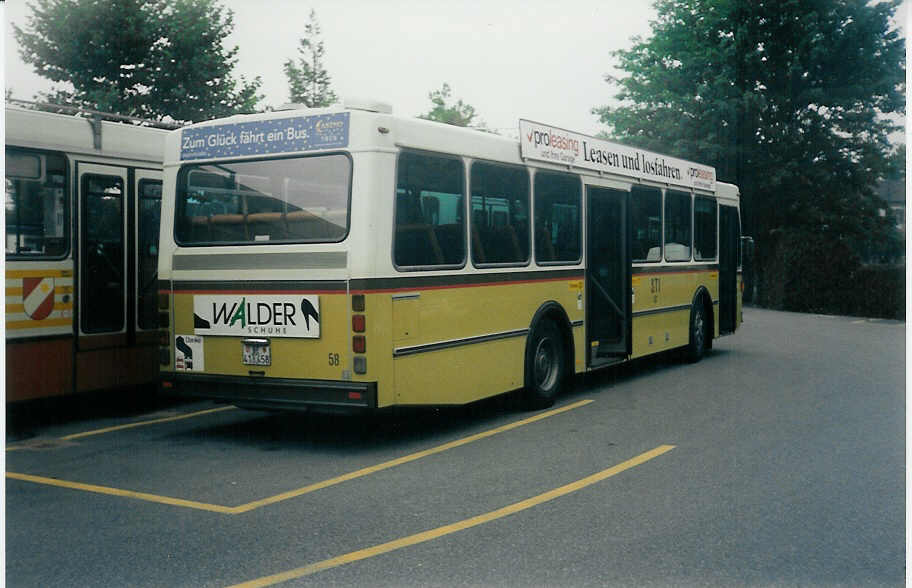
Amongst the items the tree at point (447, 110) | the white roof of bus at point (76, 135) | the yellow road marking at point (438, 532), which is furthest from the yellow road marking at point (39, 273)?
the tree at point (447, 110)

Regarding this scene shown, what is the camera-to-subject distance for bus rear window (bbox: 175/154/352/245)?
766cm

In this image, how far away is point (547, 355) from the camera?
400 inches

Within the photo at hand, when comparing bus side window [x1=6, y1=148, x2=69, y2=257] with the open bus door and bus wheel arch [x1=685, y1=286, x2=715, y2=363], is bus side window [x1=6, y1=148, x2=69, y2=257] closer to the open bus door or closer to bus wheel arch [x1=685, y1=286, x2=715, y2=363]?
the open bus door

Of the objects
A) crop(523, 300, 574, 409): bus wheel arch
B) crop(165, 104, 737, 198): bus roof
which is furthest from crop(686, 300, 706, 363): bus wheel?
crop(165, 104, 737, 198): bus roof

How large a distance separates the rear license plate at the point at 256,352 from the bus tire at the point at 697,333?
25.3 feet

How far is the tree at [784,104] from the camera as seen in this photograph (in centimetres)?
2672

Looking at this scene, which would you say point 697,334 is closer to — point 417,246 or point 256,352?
Answer: point 417,246

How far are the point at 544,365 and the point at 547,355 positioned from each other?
14cm

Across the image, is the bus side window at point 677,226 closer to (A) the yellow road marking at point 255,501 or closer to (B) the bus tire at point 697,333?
(B) the bus tire at point 697,333

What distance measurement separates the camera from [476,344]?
28.7 feet

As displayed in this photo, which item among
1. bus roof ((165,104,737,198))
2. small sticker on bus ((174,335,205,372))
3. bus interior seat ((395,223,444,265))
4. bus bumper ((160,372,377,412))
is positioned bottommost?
bus bumper ((160,372,377,412))

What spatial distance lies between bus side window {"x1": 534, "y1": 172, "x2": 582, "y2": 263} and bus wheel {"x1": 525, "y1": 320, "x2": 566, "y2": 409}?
766mm

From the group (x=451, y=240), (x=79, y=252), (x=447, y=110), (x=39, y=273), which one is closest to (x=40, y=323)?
(x=39, y=273)

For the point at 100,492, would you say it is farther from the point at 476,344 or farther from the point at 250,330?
the point at 476,344
